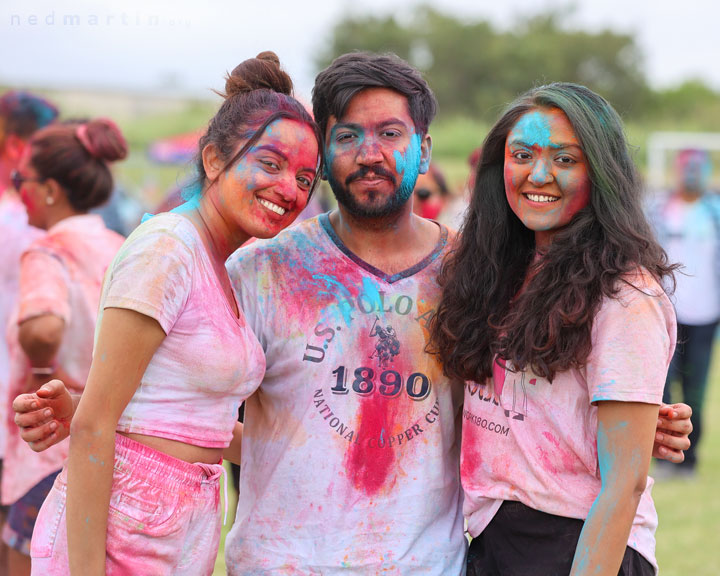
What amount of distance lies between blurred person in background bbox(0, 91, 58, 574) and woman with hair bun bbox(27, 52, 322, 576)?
5.71 ft

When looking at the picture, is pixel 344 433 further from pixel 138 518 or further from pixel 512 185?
pixel 512 185

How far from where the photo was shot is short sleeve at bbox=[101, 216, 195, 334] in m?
1.96

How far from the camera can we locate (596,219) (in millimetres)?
2217

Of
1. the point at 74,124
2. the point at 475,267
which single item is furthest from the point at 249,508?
the point at 74,124

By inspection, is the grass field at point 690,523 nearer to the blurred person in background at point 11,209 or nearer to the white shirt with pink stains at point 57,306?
the blurred person in background at point 11,209

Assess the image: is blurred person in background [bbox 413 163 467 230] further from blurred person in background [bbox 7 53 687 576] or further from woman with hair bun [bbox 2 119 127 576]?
blurred person in background [bbox 7 53 687 576]

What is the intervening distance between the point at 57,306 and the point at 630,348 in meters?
2.05

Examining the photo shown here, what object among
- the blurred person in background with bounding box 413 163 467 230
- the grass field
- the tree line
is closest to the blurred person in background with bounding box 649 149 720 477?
the grass field

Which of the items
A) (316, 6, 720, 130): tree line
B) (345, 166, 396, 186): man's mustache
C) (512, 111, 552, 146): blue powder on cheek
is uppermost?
(316, 6, 720, 130): tree line

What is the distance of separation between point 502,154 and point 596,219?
14.9 inches

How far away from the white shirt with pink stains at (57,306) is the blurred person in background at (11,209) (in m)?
0.54

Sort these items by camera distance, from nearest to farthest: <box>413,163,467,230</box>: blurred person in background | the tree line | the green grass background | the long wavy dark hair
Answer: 1. the long wavy dark hair
2. the green grass background
3. <box>413,163,467,230</box>: blurred person in background
4. the tree line

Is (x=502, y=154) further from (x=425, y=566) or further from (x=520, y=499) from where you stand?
(x=425, y=566)

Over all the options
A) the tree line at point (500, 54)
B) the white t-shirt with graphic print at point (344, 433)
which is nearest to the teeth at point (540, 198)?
the white t-shirt with graphic print at point (344, 433)
